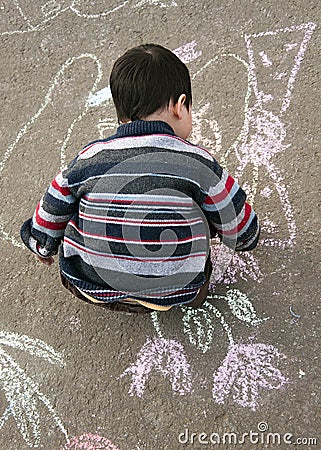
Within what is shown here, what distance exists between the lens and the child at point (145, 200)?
1.42 metres

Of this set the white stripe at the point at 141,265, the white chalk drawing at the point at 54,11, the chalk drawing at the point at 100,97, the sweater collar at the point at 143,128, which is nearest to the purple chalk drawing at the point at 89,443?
the white stripe at the point at 141,265

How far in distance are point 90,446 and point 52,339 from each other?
0.35 meters

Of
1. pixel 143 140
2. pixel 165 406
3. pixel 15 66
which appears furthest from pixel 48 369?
pixel 15 66

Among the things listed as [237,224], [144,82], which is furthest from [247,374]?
[144,82]

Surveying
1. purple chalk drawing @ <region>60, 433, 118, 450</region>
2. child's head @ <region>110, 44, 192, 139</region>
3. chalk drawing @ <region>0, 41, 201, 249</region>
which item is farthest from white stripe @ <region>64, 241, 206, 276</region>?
chalk drawing @ <region>0, 41, 201, 249</region>

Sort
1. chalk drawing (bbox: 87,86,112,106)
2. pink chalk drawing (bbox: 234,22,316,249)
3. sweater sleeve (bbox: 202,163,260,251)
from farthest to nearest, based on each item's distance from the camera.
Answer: chalk drawing (bbox: 87,86,112,106) → pink chalk drawing (bbox: 234,22,316,249) → sweater sleeve (bbox: 202,163,260,251)

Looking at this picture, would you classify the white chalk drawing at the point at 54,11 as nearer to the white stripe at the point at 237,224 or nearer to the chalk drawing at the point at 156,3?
the chalk drawing at the point at 156,3

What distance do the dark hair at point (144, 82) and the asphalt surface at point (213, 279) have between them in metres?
0.62

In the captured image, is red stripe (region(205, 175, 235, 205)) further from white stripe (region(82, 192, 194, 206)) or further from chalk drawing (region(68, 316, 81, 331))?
chalk drawing (region(68, 316, 81, 331))

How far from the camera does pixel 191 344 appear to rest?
67.9 inches

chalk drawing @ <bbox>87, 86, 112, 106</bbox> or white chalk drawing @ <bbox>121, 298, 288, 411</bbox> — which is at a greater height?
chalk drawing @ <bbox>87, 86, 112, 106</bbox>

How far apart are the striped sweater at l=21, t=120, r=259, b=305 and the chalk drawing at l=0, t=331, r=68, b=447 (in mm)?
315

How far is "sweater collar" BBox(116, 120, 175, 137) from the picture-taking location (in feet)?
4.72

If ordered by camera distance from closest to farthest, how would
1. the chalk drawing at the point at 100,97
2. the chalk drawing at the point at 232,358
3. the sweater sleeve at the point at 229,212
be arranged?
the sweater sleeve at the point at 229,212, the chalk drawing at the point at 232,358, the chalk drawing at the point at 100,97
